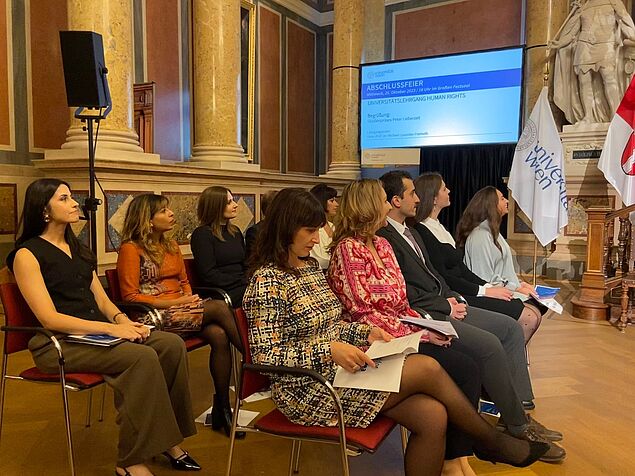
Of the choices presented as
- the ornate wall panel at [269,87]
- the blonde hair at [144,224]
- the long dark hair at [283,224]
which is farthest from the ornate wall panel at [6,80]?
the long dark hair at [283,224]

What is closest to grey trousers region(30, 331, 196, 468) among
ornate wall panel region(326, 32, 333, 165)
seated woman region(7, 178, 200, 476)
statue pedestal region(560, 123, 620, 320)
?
seated woman region(7, 178, 200, 476)

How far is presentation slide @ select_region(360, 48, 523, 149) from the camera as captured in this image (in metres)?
7.52

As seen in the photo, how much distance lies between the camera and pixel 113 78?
4.46m

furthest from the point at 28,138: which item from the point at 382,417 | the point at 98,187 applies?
the point at 382,417

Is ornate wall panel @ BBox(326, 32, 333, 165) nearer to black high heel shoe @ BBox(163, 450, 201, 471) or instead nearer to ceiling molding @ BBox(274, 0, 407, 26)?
ceiling molding @ BBox(274, 0, 407, 26)

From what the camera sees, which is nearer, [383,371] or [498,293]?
[383,371]

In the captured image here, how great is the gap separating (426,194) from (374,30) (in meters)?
6.98

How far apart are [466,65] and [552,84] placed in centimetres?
119

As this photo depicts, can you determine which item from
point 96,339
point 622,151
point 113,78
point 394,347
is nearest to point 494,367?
point 394,347

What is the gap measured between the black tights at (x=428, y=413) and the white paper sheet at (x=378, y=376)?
0.05 meters

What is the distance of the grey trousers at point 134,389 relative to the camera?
2059 millimetres

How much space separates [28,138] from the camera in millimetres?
5480

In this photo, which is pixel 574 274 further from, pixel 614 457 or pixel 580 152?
pixel 614 457

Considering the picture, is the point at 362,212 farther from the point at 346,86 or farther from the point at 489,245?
the point at 346,86
